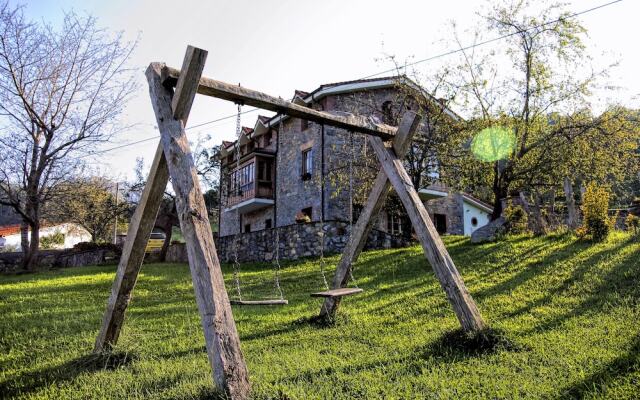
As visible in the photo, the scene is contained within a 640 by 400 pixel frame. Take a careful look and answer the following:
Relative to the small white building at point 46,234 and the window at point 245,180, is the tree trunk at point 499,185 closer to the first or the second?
the window at point 245,180

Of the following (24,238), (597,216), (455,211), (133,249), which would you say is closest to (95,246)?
(24,238)

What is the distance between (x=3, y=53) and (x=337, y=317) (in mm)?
15430

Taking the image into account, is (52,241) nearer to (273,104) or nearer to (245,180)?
(245,180)

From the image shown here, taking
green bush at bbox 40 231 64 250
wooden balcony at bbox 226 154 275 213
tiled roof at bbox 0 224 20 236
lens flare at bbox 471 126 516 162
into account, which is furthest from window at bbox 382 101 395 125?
tiled roof at bbox 0 224 20 236

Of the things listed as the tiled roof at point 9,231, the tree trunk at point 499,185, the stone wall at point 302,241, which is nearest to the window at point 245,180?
the stone wall at point 302,241

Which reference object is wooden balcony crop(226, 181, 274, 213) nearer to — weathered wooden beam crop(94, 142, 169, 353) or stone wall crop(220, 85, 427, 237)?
stone wall crop(220, 85, 427, 237)

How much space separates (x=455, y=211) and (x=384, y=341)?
18.8 m

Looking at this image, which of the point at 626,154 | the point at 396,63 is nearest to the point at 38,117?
the point at 396,63

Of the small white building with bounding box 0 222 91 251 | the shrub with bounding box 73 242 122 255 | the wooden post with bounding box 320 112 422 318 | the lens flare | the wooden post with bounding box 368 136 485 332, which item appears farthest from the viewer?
the small white building with bounding box 0 222 91 251

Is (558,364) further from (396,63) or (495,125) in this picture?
(396,63)

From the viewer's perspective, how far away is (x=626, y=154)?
40.9ft

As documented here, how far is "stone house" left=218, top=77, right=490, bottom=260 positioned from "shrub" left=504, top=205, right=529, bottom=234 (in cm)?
376

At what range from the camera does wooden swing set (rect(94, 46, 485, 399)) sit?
282cm

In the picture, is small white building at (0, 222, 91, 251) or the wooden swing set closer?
the wooden swing set
